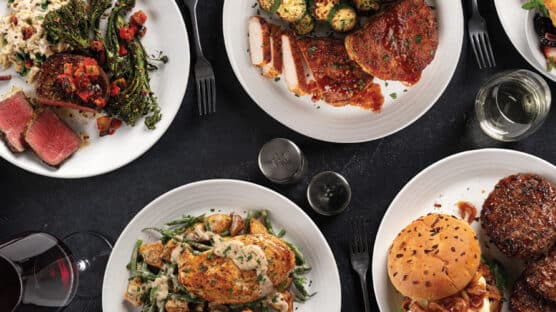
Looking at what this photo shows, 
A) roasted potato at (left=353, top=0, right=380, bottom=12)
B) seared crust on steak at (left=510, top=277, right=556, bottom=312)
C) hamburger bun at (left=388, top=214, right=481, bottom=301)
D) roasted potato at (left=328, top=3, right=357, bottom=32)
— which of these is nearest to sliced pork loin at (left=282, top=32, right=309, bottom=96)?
roasted potato at (left=328, top=3, right=357, bottom=32)

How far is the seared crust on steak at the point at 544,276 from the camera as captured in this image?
11.4 feet

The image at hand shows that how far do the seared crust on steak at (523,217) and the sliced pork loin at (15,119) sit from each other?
3134 mm

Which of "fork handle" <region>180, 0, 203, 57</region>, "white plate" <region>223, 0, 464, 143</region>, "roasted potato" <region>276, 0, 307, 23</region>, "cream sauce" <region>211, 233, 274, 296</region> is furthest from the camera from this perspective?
"fork handle" <region>180, 0, 203, 57</region>

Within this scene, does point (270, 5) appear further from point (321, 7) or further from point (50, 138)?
point (50, 138)

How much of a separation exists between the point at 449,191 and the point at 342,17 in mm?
1367

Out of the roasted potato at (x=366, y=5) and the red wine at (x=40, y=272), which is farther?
the roasted potato at (x=366, y=5)

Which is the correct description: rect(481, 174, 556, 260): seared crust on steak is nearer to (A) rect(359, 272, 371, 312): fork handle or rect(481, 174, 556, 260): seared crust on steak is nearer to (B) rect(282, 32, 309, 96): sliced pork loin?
(A) rect(359, 272, 371, 312): fork handle

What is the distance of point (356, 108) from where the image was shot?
155 inches

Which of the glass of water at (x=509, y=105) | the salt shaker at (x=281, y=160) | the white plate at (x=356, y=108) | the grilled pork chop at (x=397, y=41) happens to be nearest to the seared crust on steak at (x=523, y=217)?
the glass of water at (x=509, y=105)

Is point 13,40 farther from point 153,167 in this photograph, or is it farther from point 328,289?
point 328,289

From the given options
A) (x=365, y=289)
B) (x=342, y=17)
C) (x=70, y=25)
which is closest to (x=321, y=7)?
(x=342, y=17)

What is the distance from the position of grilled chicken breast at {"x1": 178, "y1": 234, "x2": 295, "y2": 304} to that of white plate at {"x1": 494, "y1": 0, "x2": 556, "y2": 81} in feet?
6.75

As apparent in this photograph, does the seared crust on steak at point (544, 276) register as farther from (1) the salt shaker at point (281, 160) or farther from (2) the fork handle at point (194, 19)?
(2) the fork handle at point (194, 19)

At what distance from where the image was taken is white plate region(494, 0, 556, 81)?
12.5ft
